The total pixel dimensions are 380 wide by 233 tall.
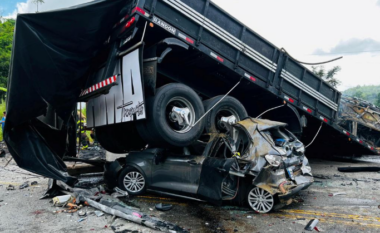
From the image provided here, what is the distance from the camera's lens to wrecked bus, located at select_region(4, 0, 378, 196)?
187 inches

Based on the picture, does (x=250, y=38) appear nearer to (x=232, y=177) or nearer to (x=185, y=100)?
(x=185, y=100)

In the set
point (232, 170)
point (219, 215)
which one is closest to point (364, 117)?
point (232, 170)

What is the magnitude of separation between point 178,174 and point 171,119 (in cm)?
106

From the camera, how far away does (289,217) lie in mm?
4355

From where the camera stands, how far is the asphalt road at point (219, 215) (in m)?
3.93

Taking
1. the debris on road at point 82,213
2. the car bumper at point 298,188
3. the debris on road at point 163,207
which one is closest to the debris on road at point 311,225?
the car bumper at point 298,188

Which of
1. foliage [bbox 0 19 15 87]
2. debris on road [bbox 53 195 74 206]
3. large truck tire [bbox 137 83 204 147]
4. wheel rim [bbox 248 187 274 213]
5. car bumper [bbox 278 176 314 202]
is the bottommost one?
debris on road [bbox 53 195 74 206]

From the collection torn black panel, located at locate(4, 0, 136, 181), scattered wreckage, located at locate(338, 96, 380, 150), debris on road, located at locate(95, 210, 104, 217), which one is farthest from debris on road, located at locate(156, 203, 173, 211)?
scattered wreckage, located at locate(338, 96, 380, 150)

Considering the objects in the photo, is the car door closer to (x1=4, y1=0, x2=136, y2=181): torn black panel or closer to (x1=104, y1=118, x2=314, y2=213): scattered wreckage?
(x1=104, y1=118, x2=314, y2=213): scattered wreckage

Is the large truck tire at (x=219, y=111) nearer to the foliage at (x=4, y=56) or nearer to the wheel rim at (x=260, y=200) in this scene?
the wheel rim at (x=260, y=200)

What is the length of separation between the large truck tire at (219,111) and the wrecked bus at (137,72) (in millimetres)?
22

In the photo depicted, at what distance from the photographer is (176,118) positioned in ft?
17.9

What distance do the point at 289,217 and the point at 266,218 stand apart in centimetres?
35

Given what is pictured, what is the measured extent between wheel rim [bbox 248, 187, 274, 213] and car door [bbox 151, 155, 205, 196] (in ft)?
3.14
